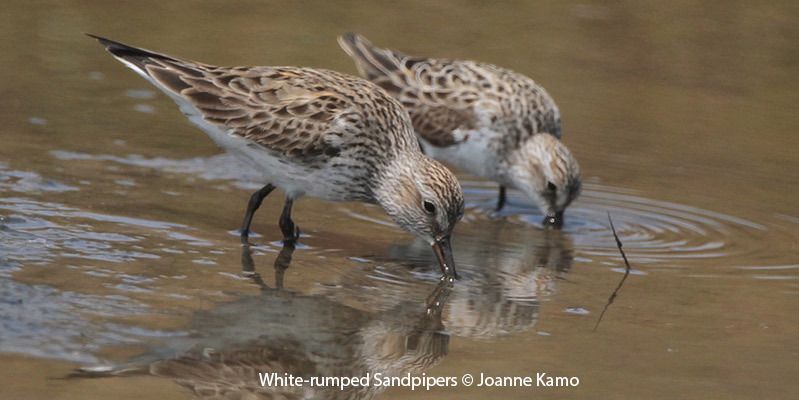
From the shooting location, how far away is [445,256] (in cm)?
902

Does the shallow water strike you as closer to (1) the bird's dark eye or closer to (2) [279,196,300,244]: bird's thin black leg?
(2) [279,196,300,244]: bird's thin black leg

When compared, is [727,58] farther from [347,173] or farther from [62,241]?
[62,241]

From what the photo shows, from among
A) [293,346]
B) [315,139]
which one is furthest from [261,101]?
[293,346]

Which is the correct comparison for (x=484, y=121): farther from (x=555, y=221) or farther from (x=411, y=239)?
(x=411, y=239)

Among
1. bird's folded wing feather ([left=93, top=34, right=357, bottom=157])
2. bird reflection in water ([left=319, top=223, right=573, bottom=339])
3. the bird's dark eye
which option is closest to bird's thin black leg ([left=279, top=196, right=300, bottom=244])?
bird's folded wing feather ([left=93, top=34, right=357, bottom=157])

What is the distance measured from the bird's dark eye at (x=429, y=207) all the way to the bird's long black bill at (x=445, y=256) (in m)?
0.19

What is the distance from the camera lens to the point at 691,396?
7027 mm

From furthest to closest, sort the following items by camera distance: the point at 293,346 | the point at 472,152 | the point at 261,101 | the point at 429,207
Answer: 1. the point at 472,152
2. the point at 261,101
3. the point at 429,207
4. the point at 293,346

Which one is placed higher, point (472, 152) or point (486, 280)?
point (472, 152)

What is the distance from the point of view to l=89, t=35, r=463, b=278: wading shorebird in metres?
9.19

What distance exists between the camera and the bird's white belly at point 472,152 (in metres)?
11.4

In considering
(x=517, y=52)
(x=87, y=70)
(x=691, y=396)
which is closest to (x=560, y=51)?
(x=517, y=52)

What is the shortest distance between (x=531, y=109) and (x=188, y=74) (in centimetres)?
329

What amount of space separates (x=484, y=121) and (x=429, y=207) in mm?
2524
